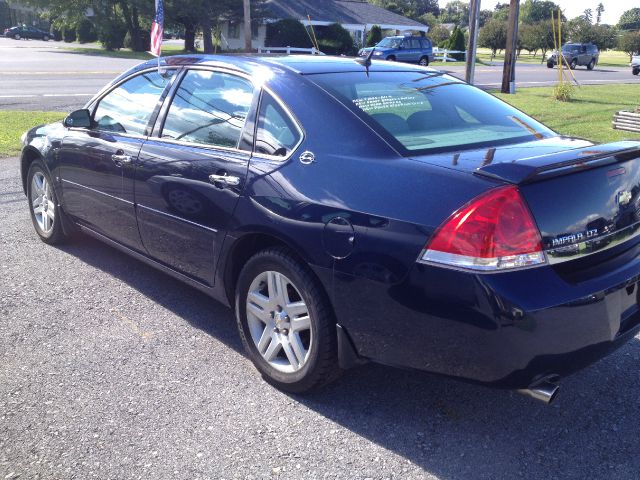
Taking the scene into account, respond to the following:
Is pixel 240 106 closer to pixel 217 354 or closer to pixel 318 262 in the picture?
pixel 318 262

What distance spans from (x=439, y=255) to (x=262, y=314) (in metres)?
1.20

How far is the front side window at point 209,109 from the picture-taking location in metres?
3.87

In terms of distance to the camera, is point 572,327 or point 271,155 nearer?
point 572,327

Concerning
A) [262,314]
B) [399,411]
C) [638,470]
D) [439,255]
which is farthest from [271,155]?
[638,470]

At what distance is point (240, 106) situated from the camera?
12.7 ft

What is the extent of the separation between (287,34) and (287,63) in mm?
44176

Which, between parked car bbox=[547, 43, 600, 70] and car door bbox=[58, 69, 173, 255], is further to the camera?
parked car bbox=[547, 43, 600, 70]

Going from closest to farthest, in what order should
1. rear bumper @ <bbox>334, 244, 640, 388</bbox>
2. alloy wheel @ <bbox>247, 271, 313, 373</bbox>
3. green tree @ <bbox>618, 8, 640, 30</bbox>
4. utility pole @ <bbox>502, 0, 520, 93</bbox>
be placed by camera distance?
rear bumper @ <bbox>334, 244, 640, 388</bbox> < alloy wheel @ <bbox>247, 271, 313, 373</bbox> < utility pole @ <bbox>502, 0, 520, 93</bbox> < green tree @ <bbox>618, 8, 640, 30</bbox>

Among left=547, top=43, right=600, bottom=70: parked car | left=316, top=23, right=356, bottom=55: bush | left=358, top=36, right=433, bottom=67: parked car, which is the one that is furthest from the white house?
left=547, top=43, right=600, bottom=70: parked car

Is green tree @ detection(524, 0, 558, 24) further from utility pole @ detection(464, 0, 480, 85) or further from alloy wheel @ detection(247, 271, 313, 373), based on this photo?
alloy wheel @ detection(247, 271, 313, 373)

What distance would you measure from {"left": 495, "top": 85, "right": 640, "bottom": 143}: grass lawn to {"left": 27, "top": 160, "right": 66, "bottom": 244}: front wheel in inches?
310

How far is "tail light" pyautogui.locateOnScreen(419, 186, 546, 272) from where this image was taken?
2.72m

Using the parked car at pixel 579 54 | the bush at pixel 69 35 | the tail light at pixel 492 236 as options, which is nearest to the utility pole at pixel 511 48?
the tail light at pixel 492 236

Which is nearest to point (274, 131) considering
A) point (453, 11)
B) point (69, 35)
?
point (69, 35)
